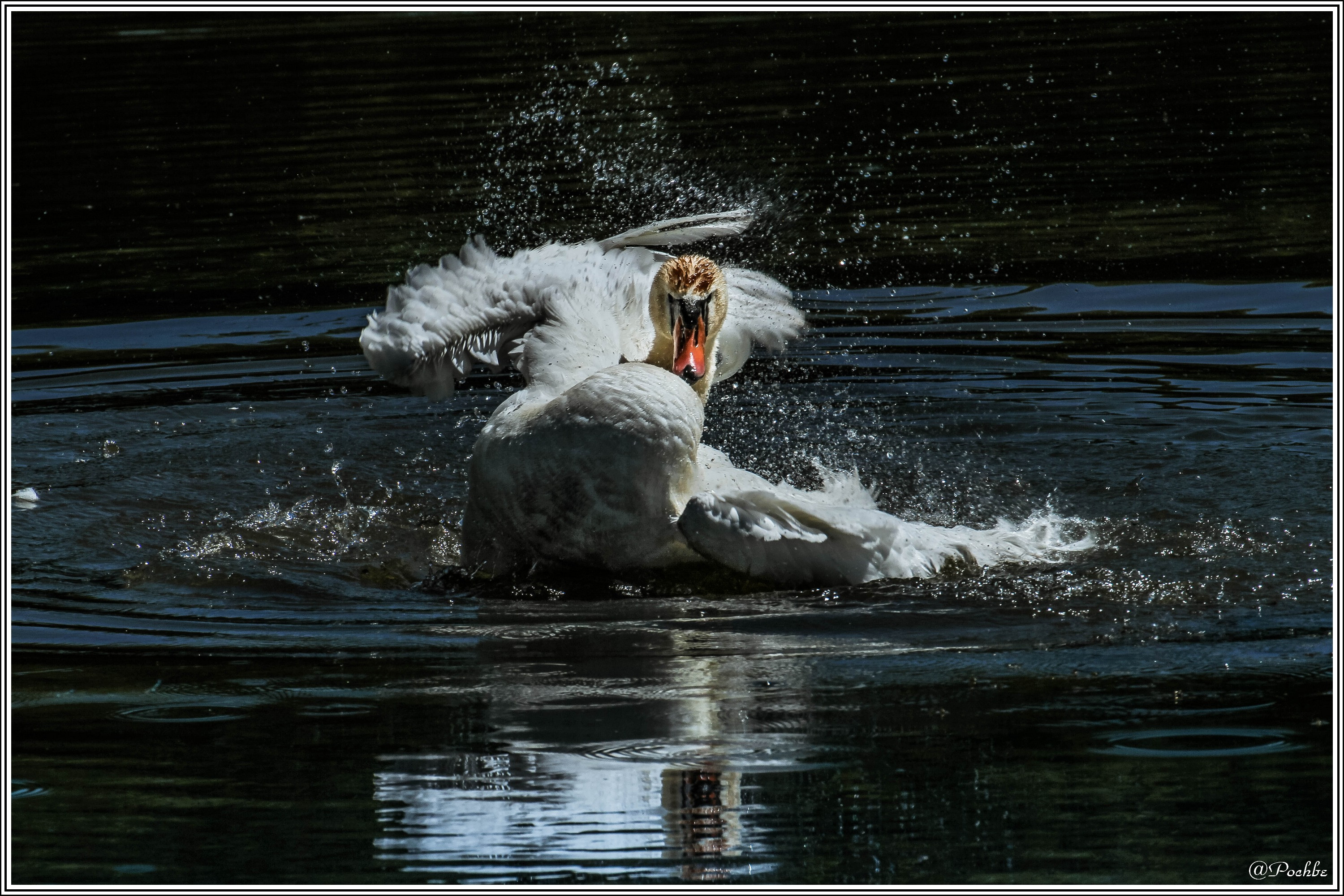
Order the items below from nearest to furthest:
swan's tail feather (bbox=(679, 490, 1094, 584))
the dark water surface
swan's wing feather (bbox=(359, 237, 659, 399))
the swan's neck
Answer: the dark water surface
swan's tail feather (bbox=(679, 490, 1094, 584))
the swan's neck
swan's wing feather (bbox=(359, 237, 659, 399))

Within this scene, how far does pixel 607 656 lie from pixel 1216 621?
2100mm

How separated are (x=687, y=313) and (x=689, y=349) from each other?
19 cm

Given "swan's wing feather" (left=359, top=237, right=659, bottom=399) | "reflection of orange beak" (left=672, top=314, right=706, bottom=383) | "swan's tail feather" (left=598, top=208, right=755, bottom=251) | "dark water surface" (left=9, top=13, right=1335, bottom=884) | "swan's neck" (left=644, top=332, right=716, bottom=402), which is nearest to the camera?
"dark water surface" (left=9, top=13, right=1335, bottom=884)

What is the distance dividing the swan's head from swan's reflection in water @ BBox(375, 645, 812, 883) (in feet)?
6.67

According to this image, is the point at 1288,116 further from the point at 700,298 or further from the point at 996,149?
the point at 700,298

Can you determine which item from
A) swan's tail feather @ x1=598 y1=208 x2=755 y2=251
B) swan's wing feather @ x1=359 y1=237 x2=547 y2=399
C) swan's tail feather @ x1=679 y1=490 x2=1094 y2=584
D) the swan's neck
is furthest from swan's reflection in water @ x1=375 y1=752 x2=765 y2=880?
swan's tail feather @ x1=598 y1=208 x2=755 y2=251

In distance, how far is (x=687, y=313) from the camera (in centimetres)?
761

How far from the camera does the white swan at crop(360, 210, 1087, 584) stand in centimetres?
666

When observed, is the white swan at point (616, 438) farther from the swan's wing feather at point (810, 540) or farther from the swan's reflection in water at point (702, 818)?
the swan's reflection in water at point (702, 818)

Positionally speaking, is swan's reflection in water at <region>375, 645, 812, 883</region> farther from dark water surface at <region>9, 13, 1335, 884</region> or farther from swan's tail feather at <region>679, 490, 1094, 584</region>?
swan's tail feather at <region>679, 490, 1094, 584</region>

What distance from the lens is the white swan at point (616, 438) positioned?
6.66 metres

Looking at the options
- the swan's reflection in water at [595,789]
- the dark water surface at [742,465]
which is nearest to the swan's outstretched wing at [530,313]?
the dark water surface at [742,465]

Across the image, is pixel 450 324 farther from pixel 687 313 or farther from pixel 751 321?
pixel 751 321
